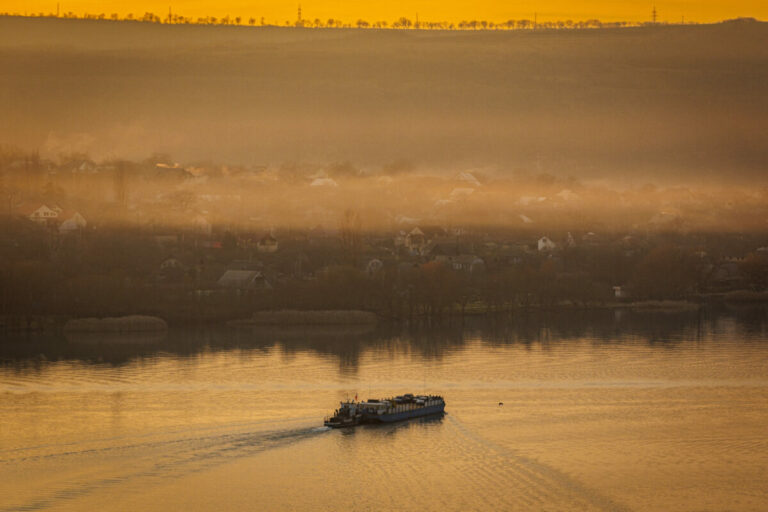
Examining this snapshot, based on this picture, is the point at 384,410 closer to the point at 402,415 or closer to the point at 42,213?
the point at 402,415

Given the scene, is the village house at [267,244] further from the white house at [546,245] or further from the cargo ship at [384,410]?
the cargo ship at [384,410]


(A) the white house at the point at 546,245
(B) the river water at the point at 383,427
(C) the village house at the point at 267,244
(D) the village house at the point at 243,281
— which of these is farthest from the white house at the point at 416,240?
(B) the river water at the point at 383,427

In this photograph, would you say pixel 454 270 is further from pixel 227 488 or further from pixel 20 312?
pixel 227 488

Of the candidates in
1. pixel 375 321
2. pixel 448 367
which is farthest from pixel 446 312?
pixel 448 367

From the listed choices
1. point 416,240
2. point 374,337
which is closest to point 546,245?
point 416,240

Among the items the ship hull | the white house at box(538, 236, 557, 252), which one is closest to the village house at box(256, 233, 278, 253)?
the white house at box(538, 236, 557, 252)

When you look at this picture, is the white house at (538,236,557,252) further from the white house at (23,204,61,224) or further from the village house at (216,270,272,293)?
the white house at (23,204,61,224)
